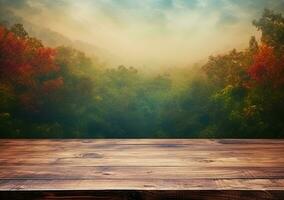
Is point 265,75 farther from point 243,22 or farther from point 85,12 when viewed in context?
point 85,12

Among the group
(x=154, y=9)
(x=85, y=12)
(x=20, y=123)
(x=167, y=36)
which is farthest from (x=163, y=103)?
(x=20, y=123)

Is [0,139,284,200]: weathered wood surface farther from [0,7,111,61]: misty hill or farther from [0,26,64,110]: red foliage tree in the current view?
[0,7,111,61]: misty hill

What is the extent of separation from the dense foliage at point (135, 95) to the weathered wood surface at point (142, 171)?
0.36 meters

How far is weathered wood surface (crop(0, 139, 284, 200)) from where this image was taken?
3.87 feet

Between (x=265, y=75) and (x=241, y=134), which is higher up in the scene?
(x=265, y=75)

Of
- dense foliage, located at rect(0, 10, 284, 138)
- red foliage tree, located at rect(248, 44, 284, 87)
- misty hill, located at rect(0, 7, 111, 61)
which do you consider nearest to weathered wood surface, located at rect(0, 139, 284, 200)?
dense foliage, located at rect(0, 10, 284, 138)

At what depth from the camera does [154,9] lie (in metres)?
2.51

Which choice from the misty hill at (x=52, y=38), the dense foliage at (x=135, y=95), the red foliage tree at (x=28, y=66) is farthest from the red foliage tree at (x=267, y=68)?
the red foliage tree at (x=28, y=66)

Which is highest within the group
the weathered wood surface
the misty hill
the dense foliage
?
the misty hill

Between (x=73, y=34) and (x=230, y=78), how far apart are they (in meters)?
1.05

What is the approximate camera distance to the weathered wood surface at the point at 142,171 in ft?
3.87

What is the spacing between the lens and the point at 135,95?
2527mm

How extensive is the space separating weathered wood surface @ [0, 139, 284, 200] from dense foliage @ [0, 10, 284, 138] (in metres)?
0.36

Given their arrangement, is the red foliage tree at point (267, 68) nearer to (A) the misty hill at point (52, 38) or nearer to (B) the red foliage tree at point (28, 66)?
(A) the misty hill at point (52, 38)
